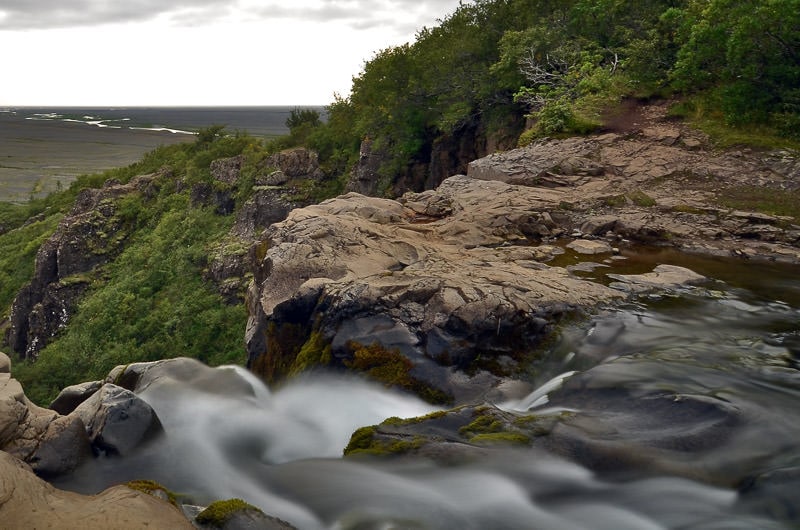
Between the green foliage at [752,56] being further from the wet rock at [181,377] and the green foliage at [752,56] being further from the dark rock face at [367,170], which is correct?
the dark rock face at [367,170]

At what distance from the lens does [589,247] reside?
13.4 meters

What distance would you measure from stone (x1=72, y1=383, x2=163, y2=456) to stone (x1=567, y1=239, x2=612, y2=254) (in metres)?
10.0

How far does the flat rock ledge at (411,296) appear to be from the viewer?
9203 millimetres

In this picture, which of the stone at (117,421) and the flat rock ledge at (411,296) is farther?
the flat rock ledge at (411,296)

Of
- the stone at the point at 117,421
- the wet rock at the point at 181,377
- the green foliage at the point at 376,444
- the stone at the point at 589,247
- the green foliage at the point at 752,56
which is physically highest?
the green foliage at the point at 752,56

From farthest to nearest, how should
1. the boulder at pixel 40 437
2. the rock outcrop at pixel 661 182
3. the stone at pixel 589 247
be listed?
1. the rock outcrop at pixel 661 182
2. the stone at pixel 589 247
3. the boulder at pixel 40 437

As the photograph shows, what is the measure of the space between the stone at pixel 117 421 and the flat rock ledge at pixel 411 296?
2.82 m

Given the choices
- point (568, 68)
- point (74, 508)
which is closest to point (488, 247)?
point (74, 508)

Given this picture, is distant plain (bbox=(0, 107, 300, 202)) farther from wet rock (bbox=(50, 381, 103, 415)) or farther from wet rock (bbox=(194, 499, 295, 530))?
wet rock (bbox=(194, 499, 295, 530))

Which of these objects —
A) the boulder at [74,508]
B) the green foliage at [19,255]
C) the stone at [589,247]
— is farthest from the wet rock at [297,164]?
the boulder at [74,508]

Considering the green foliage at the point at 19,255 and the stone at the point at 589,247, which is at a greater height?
the stone at the point at 589,247

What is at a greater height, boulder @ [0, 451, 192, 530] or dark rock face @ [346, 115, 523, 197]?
dark rock face @ [346, 115, 523, 197]

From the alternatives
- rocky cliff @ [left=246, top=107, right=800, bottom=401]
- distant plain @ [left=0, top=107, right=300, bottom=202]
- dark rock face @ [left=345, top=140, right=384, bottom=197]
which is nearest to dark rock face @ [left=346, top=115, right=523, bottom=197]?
dark rock face @ [left=345, top=140, right=384, bottom=197]

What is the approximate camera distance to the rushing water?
5.99m
